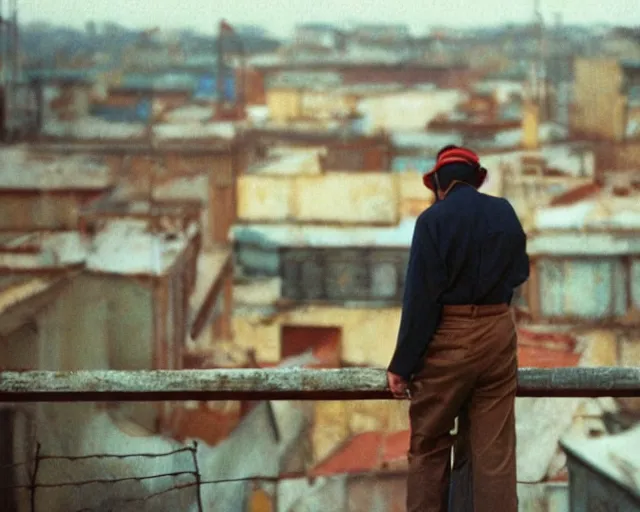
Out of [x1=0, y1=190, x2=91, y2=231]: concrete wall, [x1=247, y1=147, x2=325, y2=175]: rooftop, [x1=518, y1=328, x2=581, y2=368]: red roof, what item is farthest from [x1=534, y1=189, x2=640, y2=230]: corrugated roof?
[x1=0, y1=190, x2=91, y2=231]: concrete wall

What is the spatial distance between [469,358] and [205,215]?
16794 millimetres

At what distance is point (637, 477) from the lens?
237cm

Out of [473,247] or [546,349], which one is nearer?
[473,247]

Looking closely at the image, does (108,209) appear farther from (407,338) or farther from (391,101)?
(407,338)

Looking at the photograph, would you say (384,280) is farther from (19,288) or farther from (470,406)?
(470,406)

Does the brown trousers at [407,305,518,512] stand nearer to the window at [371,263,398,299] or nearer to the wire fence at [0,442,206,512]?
the wire fence at [0,442,206,512]

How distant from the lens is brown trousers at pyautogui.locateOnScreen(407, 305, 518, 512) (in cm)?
165

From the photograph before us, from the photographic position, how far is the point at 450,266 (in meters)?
1.66

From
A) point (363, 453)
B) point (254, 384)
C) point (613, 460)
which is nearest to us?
point (254, 384)

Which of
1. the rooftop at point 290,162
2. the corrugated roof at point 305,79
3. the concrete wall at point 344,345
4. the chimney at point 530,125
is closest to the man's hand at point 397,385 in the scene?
the concrete wall at point 344,345

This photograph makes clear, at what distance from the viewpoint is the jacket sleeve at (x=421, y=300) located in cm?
165

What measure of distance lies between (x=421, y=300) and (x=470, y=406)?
8.1 inches

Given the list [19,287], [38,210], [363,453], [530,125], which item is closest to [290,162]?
[38,210]

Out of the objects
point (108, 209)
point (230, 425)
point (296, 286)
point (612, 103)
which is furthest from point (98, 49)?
point (612, 103)
